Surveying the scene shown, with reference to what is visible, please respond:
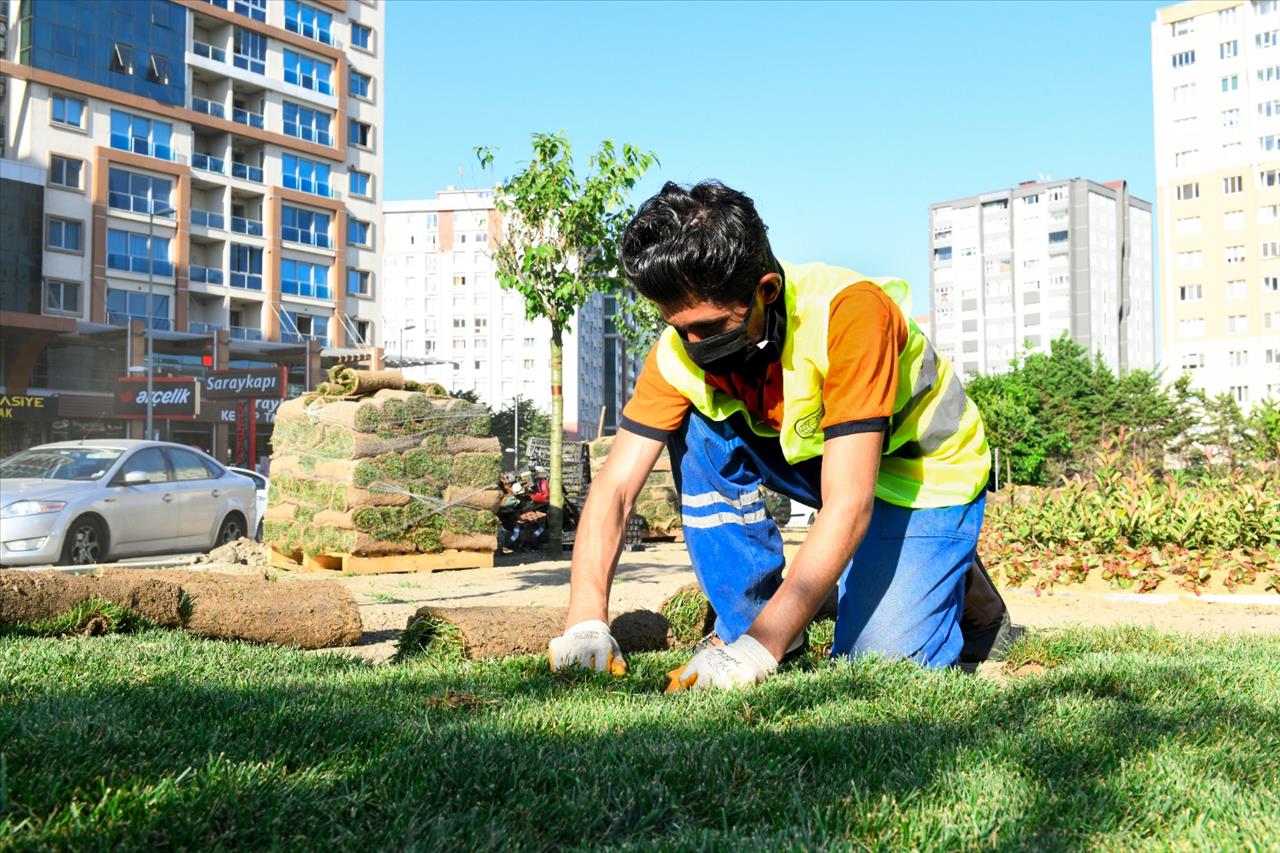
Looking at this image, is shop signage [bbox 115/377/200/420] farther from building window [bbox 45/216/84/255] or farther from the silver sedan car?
the silver sedan car

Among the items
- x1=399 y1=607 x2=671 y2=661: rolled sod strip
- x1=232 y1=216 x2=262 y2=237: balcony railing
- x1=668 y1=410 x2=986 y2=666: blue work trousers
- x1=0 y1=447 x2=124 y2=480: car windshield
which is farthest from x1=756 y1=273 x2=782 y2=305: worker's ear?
x1=232 y1=216 x2=262 y2=237: balcony railing

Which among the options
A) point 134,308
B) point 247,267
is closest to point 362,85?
point 247,267

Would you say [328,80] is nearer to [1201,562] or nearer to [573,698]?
[1201,562]

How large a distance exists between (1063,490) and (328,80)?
54.3 meters

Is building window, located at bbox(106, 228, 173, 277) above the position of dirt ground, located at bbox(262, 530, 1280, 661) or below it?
above

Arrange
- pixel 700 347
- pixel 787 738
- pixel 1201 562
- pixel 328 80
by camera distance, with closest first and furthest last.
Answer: pixel 787 738 → pixel 700 347 → pixel 1201 562 → pixel 328 80

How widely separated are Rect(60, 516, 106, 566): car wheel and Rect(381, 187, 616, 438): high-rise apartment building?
98.7 metres

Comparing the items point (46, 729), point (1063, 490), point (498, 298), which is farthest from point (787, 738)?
point (498, 298)

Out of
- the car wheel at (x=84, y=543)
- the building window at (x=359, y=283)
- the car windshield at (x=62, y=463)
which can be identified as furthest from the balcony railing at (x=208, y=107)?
the car wheel at (x=84, y=543)

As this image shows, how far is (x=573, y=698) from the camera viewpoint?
310 cm

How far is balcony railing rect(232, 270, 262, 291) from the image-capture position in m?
52.5

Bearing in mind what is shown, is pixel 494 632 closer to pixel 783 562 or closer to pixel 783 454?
pixel 783 562

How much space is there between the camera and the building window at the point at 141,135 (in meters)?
48.0

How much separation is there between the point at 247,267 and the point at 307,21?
1357 cm
